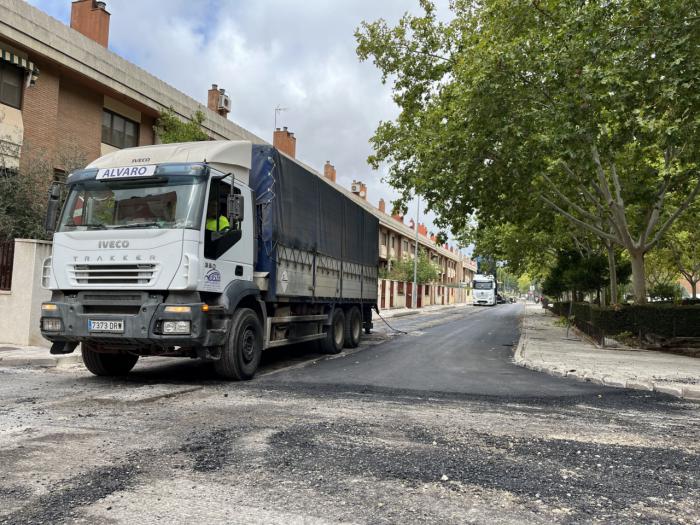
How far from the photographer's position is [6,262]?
1234 cm

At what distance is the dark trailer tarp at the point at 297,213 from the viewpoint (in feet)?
29.5

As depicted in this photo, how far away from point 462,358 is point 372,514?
965cm

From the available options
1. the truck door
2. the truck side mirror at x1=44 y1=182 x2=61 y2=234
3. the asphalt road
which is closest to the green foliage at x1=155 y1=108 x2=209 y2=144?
the truck side mirror at x1=44 y1=182 x2=61 y2=234

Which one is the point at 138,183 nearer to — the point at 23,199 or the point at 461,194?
the point at 23,199

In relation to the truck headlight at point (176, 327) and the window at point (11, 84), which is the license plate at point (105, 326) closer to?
the truck headlight at point (176, 327)

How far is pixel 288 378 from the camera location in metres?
8.86

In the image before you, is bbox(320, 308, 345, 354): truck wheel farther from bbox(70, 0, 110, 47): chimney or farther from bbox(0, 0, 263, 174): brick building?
bbox(70, 0, 110, 47): chimney

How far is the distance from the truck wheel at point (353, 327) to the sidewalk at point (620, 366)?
13.4 feet

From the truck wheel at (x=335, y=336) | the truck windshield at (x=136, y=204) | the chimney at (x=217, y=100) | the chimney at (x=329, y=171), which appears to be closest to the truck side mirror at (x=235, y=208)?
the truck windshield at (x=136, y=204)

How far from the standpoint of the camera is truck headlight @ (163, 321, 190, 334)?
7156 mm

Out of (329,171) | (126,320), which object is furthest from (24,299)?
(329,171)

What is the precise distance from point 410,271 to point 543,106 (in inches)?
1509

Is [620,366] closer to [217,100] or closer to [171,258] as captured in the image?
[171,258]

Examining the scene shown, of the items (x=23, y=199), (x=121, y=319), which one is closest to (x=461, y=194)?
(x=121, y=319)
